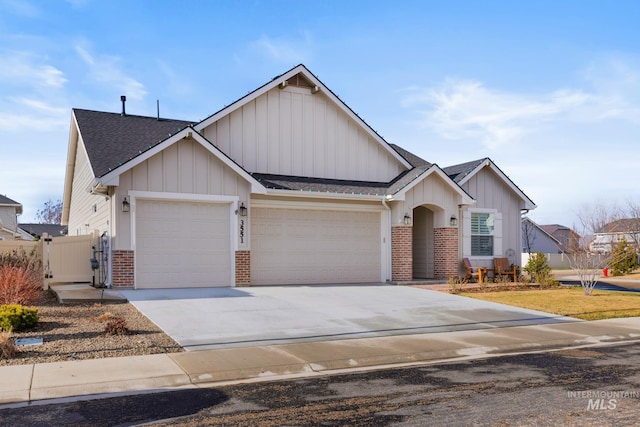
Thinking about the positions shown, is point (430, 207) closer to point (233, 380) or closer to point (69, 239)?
point (69, 239)

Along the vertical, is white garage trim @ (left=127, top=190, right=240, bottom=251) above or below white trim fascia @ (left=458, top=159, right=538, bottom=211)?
below

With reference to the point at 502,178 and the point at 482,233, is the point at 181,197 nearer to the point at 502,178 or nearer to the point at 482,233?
the point at 482,233

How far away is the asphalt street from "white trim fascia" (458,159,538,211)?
536 inches

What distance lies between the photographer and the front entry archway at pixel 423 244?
21.3 metres

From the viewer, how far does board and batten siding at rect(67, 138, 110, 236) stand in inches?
680

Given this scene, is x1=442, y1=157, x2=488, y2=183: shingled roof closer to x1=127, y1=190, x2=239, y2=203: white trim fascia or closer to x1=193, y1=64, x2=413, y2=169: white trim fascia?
x1=193, y1=64, x2=413, y2=169: white trim fascia

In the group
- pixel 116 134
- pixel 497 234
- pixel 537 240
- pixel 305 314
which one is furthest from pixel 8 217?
pixel 537 240

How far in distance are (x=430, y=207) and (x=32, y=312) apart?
1401 centimetres

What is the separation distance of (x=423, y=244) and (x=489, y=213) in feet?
9.25

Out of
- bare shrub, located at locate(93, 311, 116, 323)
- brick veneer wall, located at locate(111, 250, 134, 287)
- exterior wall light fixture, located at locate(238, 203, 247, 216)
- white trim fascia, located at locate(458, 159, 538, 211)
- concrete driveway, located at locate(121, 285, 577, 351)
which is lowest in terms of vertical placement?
concrete driveway, located at locate(121, 285, 577, 351)

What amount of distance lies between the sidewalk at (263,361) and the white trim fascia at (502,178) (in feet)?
34.3

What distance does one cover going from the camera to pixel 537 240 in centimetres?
5831

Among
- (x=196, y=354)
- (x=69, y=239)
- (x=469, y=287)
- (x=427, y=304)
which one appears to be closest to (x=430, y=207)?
(x=469, y=287)

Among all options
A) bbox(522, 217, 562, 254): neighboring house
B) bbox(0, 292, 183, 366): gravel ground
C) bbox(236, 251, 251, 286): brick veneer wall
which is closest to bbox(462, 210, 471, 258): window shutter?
bbox(236, 251, 251, 286): brick veneer wall
